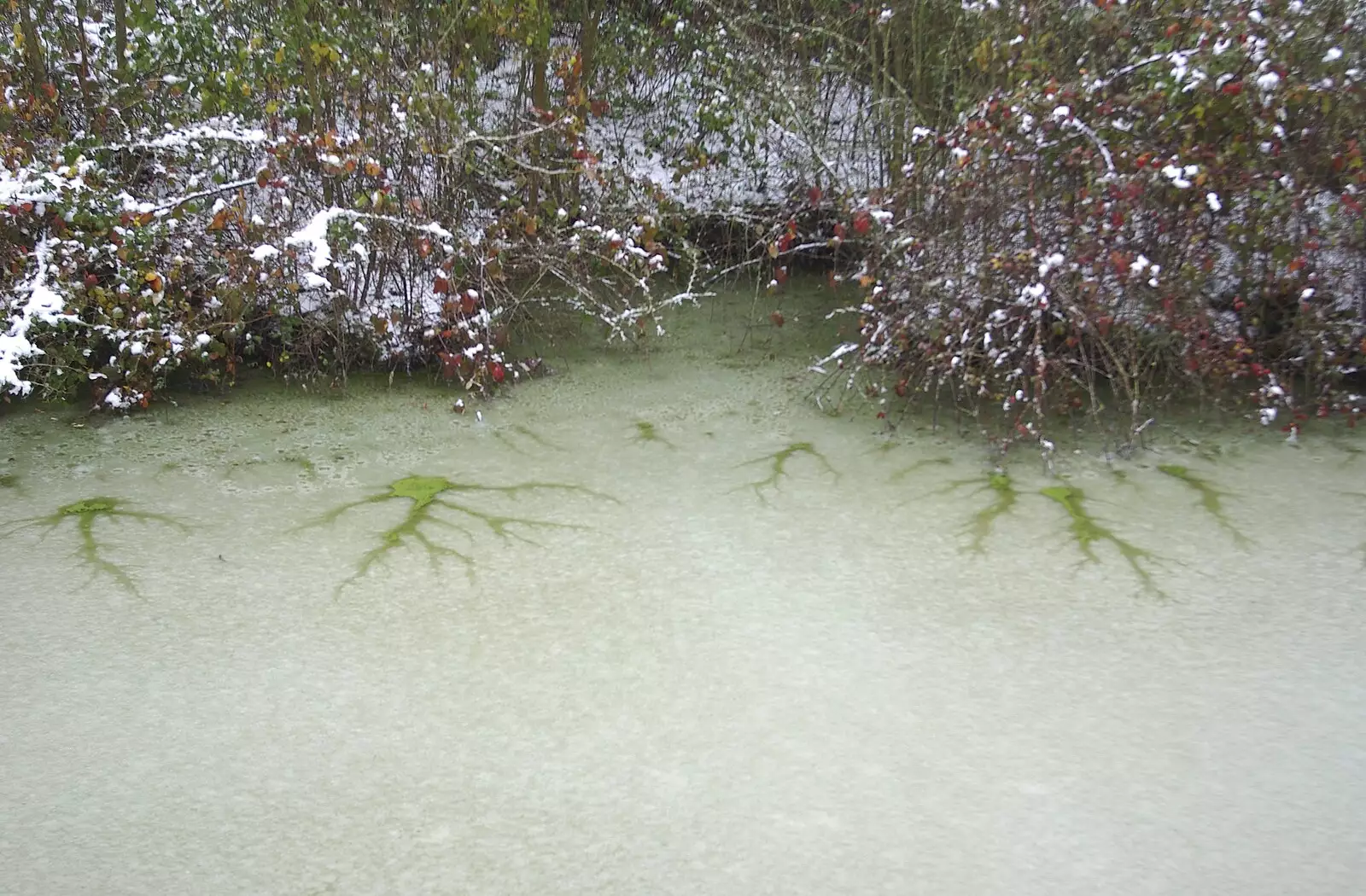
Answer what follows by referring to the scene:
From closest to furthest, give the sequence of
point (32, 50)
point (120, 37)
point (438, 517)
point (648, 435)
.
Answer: point (438, 517) < point (648, 435) < point (32, 50) < point (120, 37)

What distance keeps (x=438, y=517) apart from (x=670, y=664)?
94 centimetres

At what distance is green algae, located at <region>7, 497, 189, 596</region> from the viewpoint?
8.70ft

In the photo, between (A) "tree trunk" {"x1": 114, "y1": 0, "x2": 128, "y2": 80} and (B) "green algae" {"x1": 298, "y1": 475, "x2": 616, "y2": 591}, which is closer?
(B) "green algae" {"x1": 298, "y1": 475, "x2": 616, "y2": 591}

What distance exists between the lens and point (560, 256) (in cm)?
400

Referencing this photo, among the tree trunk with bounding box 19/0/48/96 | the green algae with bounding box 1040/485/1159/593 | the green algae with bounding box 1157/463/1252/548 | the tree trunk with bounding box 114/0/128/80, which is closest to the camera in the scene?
the green algae with bounding box 1040/485/1159/593

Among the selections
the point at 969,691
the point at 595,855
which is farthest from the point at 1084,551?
the point at 595,855

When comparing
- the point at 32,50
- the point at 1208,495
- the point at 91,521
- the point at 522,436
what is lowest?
the point at 91,521

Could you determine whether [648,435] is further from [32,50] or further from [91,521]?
[32,50]

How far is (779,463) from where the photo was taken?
128 inches

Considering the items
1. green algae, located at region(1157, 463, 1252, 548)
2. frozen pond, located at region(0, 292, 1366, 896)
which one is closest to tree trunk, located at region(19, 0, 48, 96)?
frozen pond, located at region(0, 292, 1366, 896)

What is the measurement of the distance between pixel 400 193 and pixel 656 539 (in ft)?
6.34

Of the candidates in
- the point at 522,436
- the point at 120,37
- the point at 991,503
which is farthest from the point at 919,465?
the point at 120,37

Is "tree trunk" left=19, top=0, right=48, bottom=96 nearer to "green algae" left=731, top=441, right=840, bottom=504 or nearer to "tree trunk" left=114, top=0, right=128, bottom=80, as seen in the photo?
"tree trunk" left=114, top=0, right=128, bottom=80

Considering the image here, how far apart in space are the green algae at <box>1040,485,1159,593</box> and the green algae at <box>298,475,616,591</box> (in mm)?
1207
